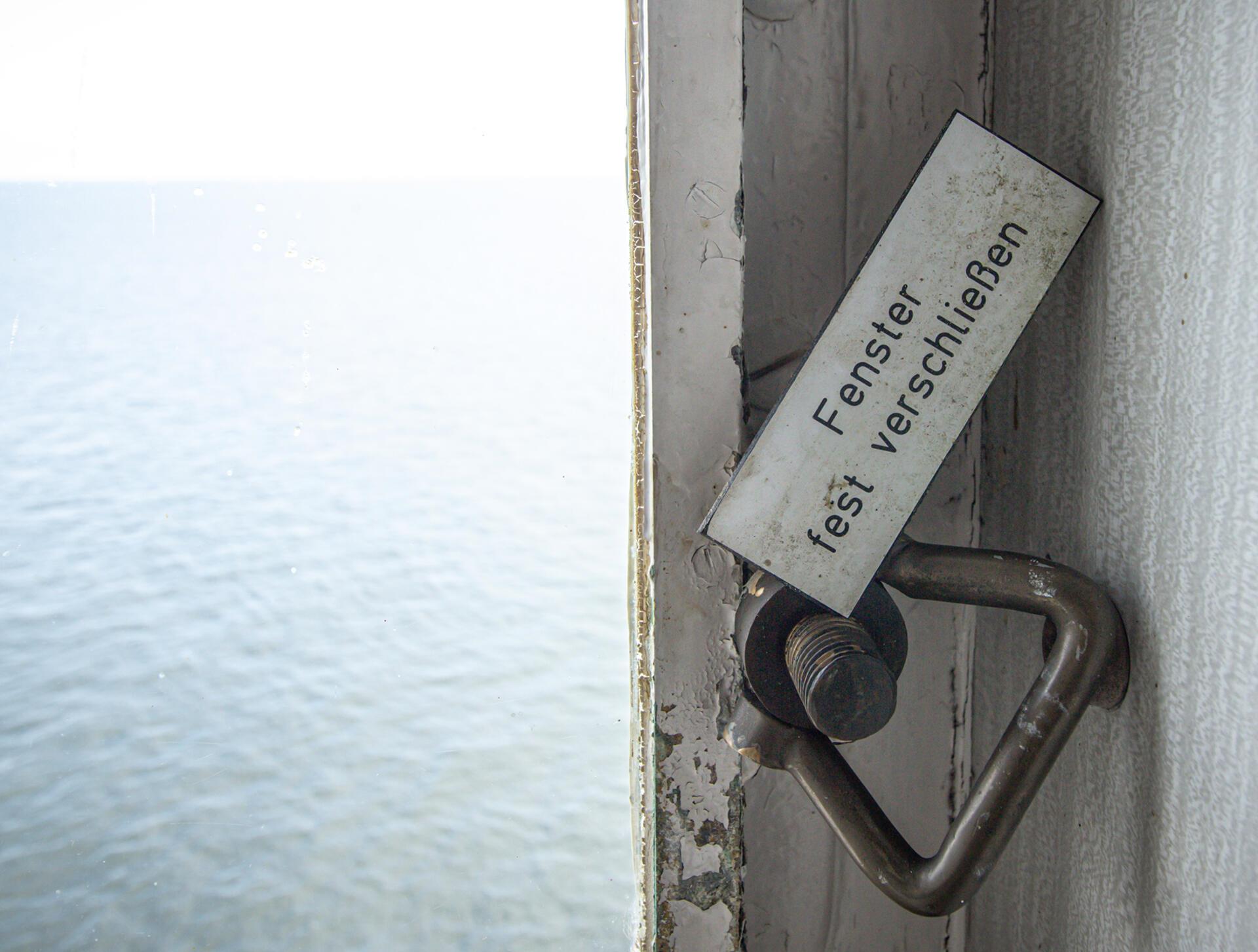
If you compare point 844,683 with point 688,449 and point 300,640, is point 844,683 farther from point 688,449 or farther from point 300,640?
point 300,640

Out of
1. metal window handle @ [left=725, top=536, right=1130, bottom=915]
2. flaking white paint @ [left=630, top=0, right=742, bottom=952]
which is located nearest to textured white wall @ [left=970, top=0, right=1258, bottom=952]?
metal window handle @ [left=725, top=536, right=1130, bottom=915]

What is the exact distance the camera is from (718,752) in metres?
0.44

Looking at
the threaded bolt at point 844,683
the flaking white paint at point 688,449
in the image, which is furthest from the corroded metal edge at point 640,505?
the threaded bolt at point 844,683

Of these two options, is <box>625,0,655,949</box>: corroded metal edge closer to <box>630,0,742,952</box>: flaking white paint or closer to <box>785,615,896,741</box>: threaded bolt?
<box>630,0,742,952</box>: flaking white paint

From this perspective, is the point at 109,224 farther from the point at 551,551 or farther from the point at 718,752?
the point at 718,752

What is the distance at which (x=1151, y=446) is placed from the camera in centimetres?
33

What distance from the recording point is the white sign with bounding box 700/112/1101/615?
0.38 m

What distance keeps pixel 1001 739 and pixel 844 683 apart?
0.26 ft

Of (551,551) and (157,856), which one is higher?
(551,551)

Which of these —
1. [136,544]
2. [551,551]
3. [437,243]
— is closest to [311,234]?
[437,243]

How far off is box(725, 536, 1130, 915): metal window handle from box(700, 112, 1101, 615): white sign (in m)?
0.04

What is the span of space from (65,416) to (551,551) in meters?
1.10

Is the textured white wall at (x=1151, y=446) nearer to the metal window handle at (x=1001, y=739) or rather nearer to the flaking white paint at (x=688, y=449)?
the metal window handle at (x=1001, y=739)

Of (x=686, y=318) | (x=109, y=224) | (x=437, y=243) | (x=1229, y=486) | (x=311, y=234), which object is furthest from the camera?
(x=109, y=224)
